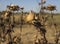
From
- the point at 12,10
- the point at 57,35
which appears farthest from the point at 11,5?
the point at 57,35

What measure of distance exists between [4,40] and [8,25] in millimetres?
331

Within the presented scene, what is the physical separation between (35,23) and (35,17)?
12 cm

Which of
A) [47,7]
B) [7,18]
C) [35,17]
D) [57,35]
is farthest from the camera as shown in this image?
[57,35]

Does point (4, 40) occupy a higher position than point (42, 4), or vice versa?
point (42, 4)

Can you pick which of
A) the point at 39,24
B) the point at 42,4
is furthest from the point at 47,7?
the point at 39,24

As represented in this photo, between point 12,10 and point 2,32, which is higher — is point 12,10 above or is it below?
above

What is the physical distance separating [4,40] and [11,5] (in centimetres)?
76

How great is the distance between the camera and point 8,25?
21.5ft

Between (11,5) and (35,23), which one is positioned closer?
(35,23)

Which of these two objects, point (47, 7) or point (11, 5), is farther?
point (47, 7)

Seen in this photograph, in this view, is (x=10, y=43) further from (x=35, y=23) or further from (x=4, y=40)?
(x=35, y=23)

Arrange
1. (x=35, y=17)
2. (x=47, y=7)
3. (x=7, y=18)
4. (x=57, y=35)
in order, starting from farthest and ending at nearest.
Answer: (x=57, y=35) < (x=47, y=7) < (x=7, y=18) < (x=35, y=17)

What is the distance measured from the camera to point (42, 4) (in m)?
6.69

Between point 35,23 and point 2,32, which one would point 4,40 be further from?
point 35,23
